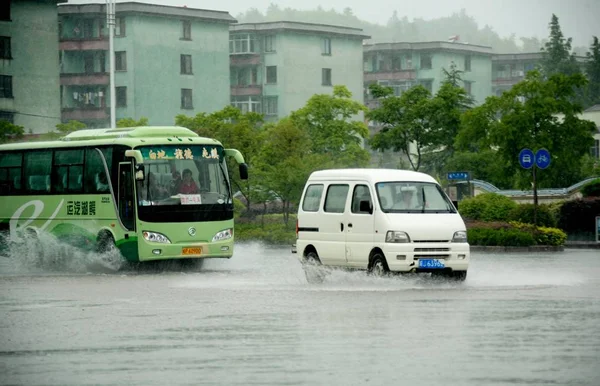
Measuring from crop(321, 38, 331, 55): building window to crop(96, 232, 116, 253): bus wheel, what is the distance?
78275mm

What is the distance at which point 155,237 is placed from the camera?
93.7ft

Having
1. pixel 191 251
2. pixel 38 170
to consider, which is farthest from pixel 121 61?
→ pixel 191 251

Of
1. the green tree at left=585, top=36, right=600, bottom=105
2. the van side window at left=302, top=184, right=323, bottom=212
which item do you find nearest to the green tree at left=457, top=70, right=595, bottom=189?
the van side window at left=302, top=184, right=323, bottom=212

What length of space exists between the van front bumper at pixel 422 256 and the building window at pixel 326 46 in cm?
8523

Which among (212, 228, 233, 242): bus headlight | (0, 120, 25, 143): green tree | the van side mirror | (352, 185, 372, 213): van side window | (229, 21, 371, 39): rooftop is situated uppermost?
(229, 21, 371, 39): rooftop

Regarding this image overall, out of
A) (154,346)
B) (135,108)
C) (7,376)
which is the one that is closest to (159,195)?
(154,346)

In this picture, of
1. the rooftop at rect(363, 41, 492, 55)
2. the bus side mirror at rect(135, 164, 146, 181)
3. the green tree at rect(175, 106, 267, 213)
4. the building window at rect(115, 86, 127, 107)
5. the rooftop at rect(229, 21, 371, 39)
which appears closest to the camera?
the bus side mirror at rect(135, 164, 146, 181)

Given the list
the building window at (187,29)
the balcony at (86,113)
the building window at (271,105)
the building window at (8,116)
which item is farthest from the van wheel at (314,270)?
the building window at (271,105)

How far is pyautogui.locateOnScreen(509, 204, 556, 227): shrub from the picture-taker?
146 feet

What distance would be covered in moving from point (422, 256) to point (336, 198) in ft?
8.17

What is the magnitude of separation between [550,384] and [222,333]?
5196 mm

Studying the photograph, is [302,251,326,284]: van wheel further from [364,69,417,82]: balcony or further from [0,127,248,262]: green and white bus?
[364,69,417,82]: balcony

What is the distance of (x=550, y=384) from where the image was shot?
1053 cm

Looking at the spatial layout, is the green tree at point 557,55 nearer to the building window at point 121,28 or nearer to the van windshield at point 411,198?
the building window at point 121,28
